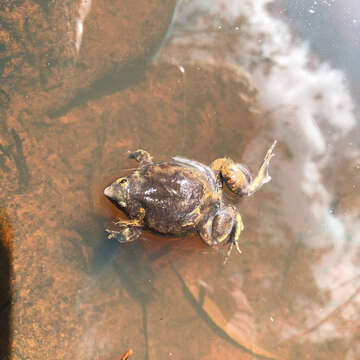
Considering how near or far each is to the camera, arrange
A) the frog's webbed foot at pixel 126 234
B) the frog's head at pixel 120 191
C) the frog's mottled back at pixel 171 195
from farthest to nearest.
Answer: the frog's webbed foot at pixel 126 234 < the frog's head at pixel 120 191 < the frog's mottled back at pixel 171 195

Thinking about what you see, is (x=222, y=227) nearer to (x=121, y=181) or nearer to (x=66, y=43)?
(x=121, y=181)

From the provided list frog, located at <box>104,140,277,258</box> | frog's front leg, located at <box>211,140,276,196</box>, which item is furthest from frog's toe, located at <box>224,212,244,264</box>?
frog's front leg, located at <box>211,140,276,196</box>

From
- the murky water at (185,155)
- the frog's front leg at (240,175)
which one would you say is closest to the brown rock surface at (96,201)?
the murky water at (185,155)

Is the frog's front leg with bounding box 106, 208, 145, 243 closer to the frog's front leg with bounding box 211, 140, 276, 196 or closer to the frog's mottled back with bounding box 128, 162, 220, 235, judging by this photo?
the frog's mottled back with bounding box 128, 162, 220, 235

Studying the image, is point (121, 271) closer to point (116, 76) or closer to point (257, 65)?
point (116, 76)

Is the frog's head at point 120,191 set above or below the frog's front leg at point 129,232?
above

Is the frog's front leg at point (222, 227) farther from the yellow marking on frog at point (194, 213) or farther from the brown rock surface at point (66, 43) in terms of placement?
the brown rock surface at point (66, 43)

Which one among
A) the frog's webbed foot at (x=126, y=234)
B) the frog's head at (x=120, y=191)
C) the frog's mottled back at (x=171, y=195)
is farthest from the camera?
the frog's webbed foot at (x=126, y=234)
